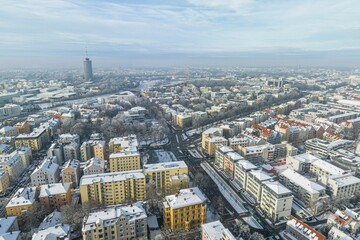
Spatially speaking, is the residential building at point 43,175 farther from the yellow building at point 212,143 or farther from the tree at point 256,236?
the tree at point 256,236

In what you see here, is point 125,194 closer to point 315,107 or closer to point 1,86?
point 315,107

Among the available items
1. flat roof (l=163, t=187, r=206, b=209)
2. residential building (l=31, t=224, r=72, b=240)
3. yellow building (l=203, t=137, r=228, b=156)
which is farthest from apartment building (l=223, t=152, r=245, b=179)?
residential building (l=31, t=224, r=72, b=240)

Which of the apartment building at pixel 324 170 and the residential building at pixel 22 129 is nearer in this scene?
the apartment building at pixel 324 170

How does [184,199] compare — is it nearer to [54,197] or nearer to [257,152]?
[54,197]

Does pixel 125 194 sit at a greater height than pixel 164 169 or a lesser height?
lesser

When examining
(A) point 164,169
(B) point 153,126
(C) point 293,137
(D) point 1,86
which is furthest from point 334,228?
(D) point 1,86

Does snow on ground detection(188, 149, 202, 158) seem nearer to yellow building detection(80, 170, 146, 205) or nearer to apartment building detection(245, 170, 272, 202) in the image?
apartment building detection(245, 170, 272, 202)

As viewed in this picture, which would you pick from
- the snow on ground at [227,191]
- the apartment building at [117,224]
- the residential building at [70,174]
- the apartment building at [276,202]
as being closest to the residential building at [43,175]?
the residential building at [70,174]
